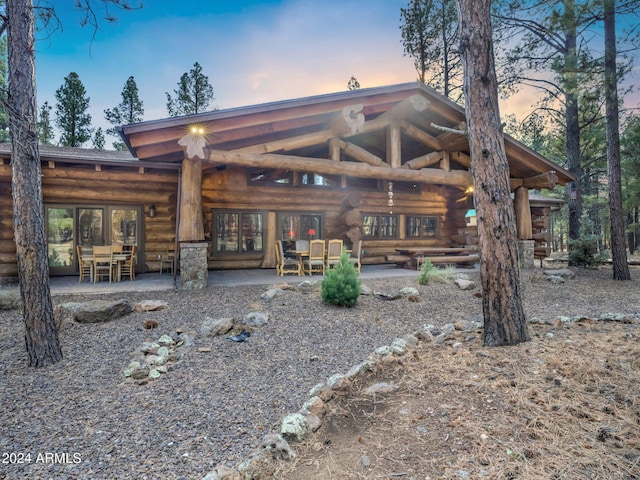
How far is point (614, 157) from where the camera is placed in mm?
8586

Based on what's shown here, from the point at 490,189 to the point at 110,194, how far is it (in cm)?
910

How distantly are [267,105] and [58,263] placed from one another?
7008mm

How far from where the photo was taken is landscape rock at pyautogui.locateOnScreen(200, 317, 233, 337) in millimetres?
4070

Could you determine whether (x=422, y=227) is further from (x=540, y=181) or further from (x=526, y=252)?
(x=540, y=181)

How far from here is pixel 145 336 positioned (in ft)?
13.1

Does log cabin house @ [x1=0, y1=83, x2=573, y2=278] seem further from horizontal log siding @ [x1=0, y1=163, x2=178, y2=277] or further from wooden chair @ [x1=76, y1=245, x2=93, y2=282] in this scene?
wooden chair @ [x1=76, y1=245, x2=93, y2=282]

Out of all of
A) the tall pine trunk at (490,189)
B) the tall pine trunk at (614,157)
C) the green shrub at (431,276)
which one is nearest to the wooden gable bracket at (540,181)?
the tall pine trunk at (614,157)

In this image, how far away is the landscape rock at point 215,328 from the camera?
407 centimetres

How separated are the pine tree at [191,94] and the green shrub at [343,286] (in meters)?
19.0

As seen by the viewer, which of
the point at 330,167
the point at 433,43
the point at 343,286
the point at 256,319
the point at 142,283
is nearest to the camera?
the point at 256,319

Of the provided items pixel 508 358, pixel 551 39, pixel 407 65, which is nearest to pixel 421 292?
pixel 508 358

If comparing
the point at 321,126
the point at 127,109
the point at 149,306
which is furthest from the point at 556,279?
the point at 127,109

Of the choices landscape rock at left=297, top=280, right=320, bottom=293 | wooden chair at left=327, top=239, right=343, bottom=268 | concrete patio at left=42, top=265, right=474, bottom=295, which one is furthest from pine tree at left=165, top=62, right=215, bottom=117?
landscape rock at left=297, top=280, right=320, bottom=293

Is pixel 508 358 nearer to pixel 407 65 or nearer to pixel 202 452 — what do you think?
pixel 202 452
